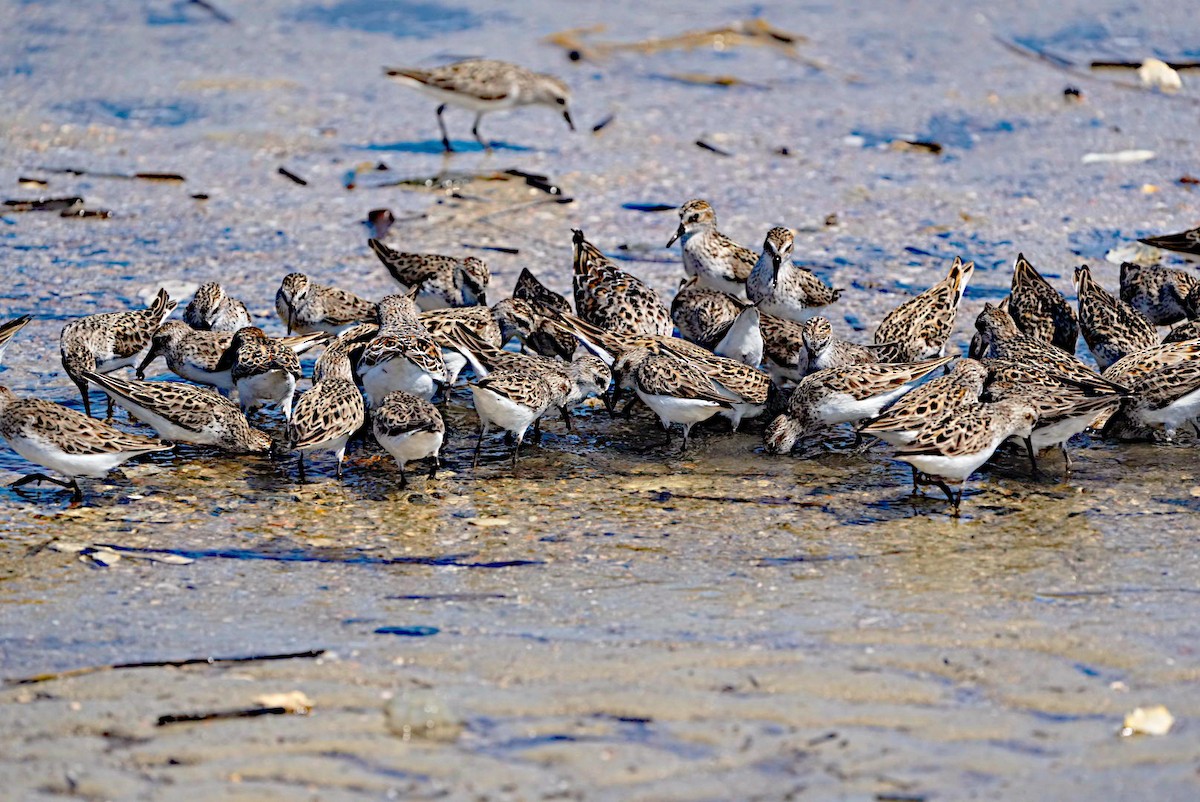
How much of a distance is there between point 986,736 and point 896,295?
5516 millimetres

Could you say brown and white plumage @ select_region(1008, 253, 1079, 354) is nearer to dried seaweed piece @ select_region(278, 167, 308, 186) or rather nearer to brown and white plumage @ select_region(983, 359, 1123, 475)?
brown and white plumage @ select_region(983, 359, 1123, 475)

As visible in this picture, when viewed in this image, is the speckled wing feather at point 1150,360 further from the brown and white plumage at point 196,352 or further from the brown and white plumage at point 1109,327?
the brown and white plumage at point 196,352

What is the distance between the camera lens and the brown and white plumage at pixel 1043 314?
8945 millimetres

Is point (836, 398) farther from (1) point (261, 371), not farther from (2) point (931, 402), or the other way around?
Result: (1) point (261, 371)

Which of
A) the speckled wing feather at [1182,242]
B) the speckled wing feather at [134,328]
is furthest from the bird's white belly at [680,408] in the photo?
the speckled wing feather at [1182,242]

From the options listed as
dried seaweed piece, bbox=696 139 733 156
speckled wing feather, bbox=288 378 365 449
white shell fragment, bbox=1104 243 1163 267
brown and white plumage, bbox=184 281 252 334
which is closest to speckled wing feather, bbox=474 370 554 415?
speckled wing feather, bbox=288 378 365 449

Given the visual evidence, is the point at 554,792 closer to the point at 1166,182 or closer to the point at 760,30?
the point at 1166,182

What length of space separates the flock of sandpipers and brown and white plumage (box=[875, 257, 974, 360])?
1cm

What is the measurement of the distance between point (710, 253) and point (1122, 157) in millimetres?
4630

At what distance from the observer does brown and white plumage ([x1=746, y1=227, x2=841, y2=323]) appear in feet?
30.7

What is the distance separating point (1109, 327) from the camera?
344 inches

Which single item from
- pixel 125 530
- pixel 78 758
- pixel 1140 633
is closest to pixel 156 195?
pixel 125 530

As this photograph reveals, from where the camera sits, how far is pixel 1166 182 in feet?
38.9

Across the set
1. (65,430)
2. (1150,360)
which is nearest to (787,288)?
(1150,360)
